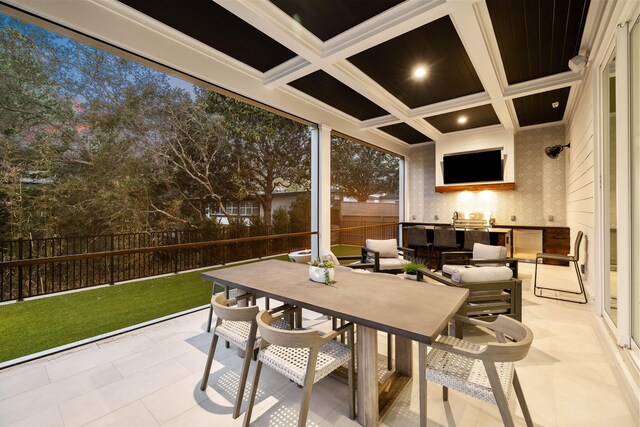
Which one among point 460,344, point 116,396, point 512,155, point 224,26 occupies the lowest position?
point 116,396

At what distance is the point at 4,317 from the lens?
10.5ft

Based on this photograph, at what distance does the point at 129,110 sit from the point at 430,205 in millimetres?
7478

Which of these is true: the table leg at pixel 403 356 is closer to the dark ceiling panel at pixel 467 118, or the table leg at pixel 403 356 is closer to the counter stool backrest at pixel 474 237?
the counter stool backrest at pixel 474 237

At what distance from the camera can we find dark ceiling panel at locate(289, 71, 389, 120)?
12.2 ft

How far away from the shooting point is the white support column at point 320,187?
4.83 meters

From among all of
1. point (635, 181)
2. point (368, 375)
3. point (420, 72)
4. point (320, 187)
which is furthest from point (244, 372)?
point (420, 72)

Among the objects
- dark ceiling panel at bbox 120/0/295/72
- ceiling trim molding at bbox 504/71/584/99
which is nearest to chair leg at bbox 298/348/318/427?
dark ceiling panel at bbox 120/0/295/72

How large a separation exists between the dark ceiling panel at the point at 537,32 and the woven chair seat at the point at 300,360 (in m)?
3.18

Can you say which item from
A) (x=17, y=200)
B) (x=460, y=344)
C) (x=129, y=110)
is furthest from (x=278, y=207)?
(x=460, y=344)

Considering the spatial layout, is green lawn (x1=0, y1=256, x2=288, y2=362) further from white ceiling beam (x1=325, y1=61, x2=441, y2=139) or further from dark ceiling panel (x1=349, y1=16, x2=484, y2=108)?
dark ceiling panel (x1=349, y1=16, x2=484, y2=108)

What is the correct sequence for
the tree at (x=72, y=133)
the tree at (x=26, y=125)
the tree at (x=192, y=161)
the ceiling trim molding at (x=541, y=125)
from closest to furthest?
the tree at (x=26, y=125)
the tree at (x=72, y=133)
the ceiling trim molding at (x=541, y=125)
the tree at (x=192, y=161)

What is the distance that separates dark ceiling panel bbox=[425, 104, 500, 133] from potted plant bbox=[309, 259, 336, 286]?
4488 millimetres

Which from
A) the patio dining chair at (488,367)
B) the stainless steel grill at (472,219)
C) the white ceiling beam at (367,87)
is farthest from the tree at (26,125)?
the stainless steel grill at (472,219)

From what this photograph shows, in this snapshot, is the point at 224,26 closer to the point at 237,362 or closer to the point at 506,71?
the point at 237,362
